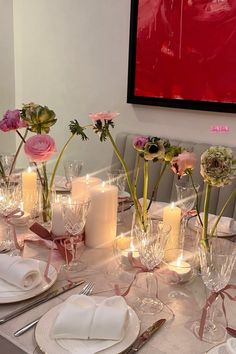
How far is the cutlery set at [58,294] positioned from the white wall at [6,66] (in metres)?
2.36

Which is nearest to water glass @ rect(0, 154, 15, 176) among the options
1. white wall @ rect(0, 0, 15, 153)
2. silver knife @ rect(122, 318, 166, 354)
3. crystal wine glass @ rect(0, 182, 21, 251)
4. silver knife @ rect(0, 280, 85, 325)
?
A: crystal wine glass @ rect(0, 182, 21, 251)

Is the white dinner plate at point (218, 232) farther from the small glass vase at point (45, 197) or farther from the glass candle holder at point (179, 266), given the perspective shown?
the small glass vase at point (45, 197)

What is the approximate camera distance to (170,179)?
233 cm

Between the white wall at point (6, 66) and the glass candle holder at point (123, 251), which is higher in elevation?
the white wall at point (6, 66)

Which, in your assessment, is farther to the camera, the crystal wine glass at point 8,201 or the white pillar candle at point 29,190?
the white pillar candle at point 29,190

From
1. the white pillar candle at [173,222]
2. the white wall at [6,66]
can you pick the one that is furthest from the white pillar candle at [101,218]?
the white wall at [6,66]

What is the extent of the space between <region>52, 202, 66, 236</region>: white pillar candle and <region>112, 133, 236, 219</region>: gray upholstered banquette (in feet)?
3.31

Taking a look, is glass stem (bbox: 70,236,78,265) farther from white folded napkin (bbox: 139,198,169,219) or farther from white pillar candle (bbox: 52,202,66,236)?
white folded napkin (bbox: 139,198,169,219)

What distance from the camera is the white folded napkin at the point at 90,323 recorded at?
82 cm

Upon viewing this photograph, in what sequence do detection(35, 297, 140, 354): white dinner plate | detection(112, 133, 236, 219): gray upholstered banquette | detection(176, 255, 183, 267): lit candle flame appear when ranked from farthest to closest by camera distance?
1. detection(112, 133, 236, 219): gray upholstered banquette
2. detection(176, 255, 183, 267): lit candle flame
3. detection(35, 297, 140, 354): white dinner plate

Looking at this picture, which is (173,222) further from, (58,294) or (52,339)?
(52,339)

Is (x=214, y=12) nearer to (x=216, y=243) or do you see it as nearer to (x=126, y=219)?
(x=126, y=219)

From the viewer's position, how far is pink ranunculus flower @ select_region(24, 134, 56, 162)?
4.38 feet

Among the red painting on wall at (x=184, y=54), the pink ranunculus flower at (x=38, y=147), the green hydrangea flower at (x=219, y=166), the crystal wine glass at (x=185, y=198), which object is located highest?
the red painting on wall at (x=184, y=54)
